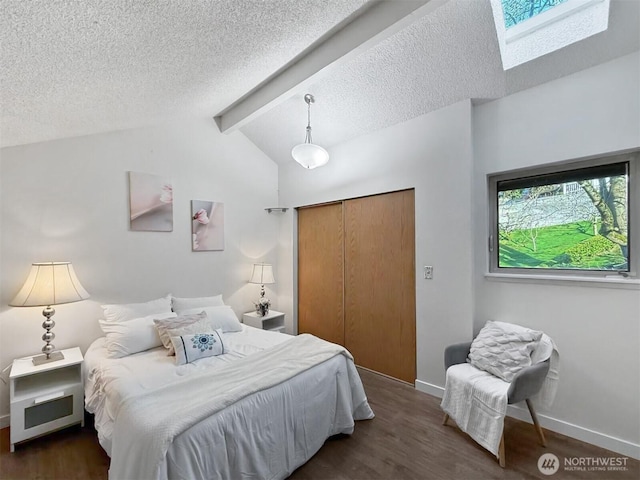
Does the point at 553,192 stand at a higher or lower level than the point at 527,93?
lower

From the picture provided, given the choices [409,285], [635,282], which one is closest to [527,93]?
[635,282]

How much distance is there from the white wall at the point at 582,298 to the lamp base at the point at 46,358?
3417 millimetres

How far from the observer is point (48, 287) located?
2.15 metres

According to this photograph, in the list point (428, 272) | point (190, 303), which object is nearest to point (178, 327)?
point (190, 303)

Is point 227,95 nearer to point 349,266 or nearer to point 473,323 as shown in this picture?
point 349,266

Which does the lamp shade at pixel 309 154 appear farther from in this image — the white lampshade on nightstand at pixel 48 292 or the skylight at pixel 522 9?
the white lampshade on nightstand at pixel 48 292

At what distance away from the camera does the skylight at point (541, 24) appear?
6.11 ft

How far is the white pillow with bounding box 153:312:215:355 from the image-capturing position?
7.56 ft

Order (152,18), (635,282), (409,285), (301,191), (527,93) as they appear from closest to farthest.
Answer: (152,18), (635,282), (527,93), (409,285), (301,191)

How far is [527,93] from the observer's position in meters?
2.30

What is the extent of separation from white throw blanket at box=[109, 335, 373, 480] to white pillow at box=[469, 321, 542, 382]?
3.71 ft

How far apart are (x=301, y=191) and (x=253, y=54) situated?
198 cm

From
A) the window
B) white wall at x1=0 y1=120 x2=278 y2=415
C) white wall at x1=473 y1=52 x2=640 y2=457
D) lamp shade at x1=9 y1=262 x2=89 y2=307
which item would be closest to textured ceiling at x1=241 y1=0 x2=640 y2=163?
white wall at x1=473 y1=52 x2=640 y2=457

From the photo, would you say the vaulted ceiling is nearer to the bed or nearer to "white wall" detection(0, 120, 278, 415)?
"white wall" detection(0, 120, 278, 415)
